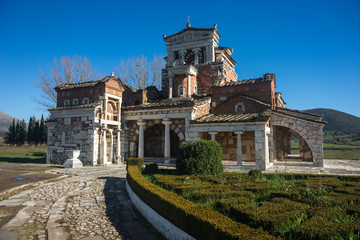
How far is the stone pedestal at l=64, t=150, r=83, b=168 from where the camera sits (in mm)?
14769

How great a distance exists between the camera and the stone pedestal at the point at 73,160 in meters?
14.8

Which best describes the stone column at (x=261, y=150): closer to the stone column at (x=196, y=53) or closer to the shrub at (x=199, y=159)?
the shrub at (x=199, y=159)

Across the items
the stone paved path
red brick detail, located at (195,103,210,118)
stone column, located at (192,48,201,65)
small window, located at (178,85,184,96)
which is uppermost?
stone column, located at (192,48,201,65)

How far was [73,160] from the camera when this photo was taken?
48.8ft

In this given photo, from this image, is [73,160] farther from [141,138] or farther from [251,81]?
[251,81]

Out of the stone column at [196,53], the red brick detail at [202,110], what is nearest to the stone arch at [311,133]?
the red brick detail at [202,110]

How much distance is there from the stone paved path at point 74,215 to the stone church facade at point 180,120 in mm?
7724

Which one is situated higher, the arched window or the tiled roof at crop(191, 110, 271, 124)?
the arched window

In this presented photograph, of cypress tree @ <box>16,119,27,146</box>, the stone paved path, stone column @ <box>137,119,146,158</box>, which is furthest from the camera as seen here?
cypress tree @ <box>16,119,27,146</box>

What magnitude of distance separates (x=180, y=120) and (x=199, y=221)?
1337 cm

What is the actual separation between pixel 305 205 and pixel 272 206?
0.70 metres

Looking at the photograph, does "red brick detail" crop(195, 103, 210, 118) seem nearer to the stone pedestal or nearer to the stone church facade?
the stone church facade

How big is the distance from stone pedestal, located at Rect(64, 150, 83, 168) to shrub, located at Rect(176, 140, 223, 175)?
28.5 feet

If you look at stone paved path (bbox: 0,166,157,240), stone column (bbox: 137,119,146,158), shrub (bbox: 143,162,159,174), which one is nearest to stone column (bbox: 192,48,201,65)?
stone column (bbox: 137,119,146,158)
